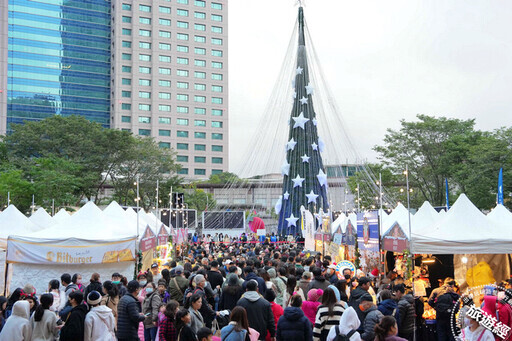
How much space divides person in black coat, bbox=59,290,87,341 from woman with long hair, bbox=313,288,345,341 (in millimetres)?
3167

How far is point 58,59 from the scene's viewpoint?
86.2m

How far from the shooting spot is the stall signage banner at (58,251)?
13.5 meters

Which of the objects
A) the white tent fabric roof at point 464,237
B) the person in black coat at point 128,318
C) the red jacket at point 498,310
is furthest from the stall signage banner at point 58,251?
the red jacket at point 498,310

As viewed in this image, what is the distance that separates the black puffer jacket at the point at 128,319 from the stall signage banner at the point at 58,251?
20.9ft

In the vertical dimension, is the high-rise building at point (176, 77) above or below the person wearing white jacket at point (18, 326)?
above

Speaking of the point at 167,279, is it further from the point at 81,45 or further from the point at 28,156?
the point at 81,45

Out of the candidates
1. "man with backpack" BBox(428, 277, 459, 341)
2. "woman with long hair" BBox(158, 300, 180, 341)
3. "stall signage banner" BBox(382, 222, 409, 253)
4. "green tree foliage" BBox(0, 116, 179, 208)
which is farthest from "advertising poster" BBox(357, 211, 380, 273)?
"green tree foliage" BBox(0, 116, 179, 208)

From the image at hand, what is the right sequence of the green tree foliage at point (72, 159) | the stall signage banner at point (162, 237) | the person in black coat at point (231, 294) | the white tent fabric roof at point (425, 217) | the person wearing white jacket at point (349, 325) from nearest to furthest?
the person wearing white jacket at point (349, 325), the person in black coat at point (231, 294), the white tent fabric roof at point (425, 217), the stall signage banner at point (162, 237), the green tree foliage at point (72, 159)

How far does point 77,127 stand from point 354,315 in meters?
43.1

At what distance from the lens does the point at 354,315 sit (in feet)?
20.8

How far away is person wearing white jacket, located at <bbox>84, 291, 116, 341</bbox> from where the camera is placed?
701 centimetres

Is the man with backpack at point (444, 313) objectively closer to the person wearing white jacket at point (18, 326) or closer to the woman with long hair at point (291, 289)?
the woman with long hair at point (291, 289)

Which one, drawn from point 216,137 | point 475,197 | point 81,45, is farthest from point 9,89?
point 475,197

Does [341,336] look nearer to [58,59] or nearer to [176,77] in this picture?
[176,77]
